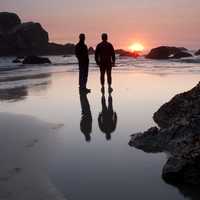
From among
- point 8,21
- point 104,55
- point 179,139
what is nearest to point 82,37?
point 104,55

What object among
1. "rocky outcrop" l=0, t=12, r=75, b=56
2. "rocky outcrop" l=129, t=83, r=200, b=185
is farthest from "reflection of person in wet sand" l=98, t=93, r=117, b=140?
"rocky outcrop" l=0, t=12, r=75, b=56

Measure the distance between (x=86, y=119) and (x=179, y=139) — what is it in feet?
11.3

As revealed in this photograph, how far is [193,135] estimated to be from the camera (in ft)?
18.0

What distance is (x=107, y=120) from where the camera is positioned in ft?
28.7

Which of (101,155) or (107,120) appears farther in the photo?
(107,120)

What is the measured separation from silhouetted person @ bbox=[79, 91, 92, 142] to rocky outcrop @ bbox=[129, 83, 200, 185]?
3.33 ft

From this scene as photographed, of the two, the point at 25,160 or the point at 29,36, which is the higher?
the point at 25,160

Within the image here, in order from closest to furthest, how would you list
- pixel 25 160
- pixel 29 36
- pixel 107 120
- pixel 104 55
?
1. pixel 25 160
2. pixel 107 120
3. pixel 104 55
4. pixel 29 36

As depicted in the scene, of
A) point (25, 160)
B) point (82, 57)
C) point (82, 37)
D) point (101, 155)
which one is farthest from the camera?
point (82, 57)

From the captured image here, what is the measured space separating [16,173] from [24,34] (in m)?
104

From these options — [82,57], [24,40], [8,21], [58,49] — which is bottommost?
[58,49]

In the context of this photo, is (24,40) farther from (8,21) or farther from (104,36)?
(104,36)

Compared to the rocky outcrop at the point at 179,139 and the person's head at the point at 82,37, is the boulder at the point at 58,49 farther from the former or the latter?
the rocky outcrop at the point at 179,139

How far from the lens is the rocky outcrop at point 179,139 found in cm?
497
